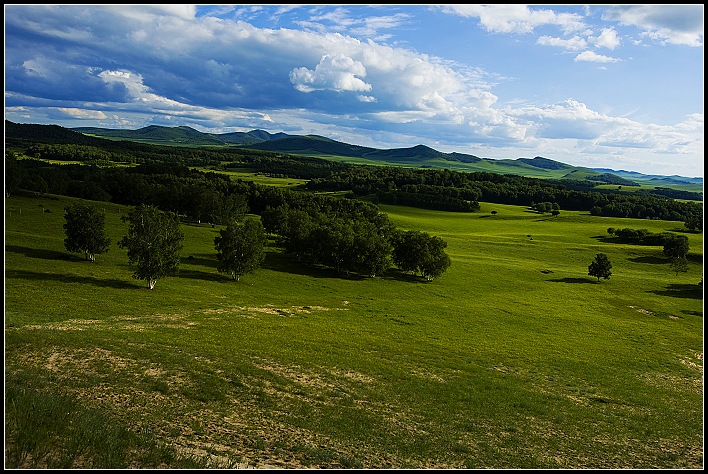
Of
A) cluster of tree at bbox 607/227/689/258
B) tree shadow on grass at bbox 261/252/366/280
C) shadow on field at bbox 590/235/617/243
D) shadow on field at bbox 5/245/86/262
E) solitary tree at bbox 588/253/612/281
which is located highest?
cluster of tree at bbox 607/227/689/258

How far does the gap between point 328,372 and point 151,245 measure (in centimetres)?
3743

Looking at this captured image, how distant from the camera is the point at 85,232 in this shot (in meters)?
64.9

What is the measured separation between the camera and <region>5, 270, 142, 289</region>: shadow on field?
5217cm

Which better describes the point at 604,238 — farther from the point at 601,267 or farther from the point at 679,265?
the point at 601,267

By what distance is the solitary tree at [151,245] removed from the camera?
55375mm

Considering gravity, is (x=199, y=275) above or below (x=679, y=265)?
below

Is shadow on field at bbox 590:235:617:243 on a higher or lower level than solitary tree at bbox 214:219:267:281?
higher

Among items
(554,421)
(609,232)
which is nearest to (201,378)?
(554,421)

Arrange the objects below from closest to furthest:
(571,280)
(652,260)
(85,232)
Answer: (85,232)
(571,280)
(652,260)

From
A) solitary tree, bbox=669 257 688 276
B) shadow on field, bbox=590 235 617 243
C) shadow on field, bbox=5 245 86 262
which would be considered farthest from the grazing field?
shadow on field, bbox=590 235 617 243

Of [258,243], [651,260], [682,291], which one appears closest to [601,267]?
[682,291]

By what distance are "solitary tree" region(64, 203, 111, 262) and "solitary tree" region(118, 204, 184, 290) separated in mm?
6580

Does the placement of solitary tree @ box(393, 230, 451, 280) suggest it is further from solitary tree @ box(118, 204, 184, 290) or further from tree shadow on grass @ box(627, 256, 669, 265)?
tree shadow on grass @ box(627, 256, 669, 265)

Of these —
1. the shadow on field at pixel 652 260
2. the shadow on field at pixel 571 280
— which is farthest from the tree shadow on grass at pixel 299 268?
the shadow on field at pixel 652 260
